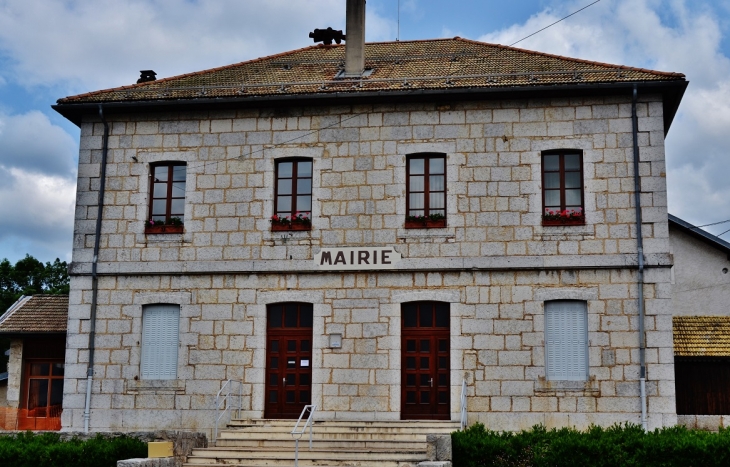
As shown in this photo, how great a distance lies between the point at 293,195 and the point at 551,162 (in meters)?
5.27

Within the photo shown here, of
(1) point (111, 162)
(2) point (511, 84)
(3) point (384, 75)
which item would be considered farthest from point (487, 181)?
(1) point (111, 162)

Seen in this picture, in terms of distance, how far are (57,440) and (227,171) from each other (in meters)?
6.35

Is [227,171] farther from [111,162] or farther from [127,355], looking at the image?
[127,355]

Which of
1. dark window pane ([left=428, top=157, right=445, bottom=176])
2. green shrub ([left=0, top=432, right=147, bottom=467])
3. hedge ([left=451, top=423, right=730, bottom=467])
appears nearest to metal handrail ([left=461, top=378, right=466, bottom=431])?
hedge ([left=451, top=423, right=730, bottom=467])

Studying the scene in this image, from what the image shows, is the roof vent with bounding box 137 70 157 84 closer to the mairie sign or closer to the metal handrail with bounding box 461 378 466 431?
the mairie sign

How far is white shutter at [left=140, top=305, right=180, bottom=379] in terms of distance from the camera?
59.1 ft

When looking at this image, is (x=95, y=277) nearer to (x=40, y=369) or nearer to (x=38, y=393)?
(x=40, y=369)

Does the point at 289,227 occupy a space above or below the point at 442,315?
above

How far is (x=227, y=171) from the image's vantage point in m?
18.4

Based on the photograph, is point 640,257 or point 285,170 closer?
point 640,257

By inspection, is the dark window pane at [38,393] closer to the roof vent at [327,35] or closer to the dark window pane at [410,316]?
the dark window pane at [410,316]

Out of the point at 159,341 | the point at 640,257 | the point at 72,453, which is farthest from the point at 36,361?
the point at 640,257

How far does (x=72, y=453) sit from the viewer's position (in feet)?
46.5

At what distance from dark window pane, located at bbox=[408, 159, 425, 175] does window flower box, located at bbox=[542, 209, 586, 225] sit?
263cm
